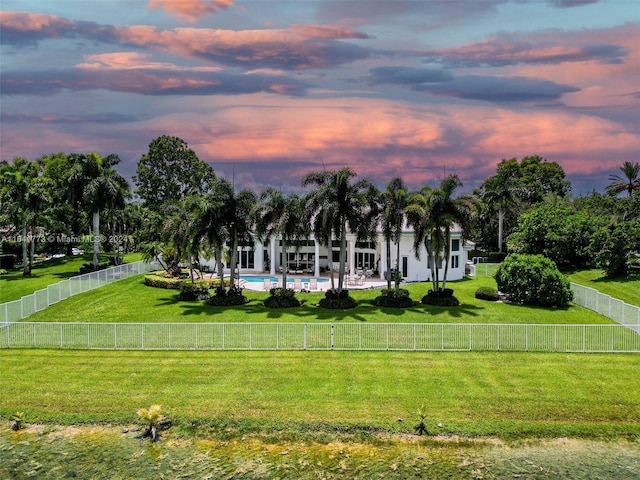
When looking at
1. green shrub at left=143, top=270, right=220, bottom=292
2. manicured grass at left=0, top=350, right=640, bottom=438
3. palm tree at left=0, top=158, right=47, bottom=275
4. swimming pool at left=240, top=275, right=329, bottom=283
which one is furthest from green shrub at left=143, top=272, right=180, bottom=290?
manicured grass at left=0, top=350, right=640, bottom=438

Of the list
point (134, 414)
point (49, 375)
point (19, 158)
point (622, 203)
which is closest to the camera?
point (134, 414)

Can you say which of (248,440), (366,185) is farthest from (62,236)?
(248,440)

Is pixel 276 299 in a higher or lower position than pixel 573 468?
higher

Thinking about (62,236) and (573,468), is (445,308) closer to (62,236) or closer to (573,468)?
(573,468)

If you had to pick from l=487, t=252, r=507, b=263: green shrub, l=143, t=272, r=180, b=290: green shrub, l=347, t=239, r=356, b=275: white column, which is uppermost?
l=347, t=239, r=356, b=275: white column

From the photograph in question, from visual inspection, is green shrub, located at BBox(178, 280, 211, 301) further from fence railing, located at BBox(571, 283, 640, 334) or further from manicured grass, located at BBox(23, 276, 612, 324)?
fence railing, located at BBox(571, 283, 640, 334)

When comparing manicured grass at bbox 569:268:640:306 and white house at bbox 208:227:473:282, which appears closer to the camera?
manicured grass at bbox 569:268:640:306

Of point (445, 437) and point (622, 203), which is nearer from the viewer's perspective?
point (445, 437)
